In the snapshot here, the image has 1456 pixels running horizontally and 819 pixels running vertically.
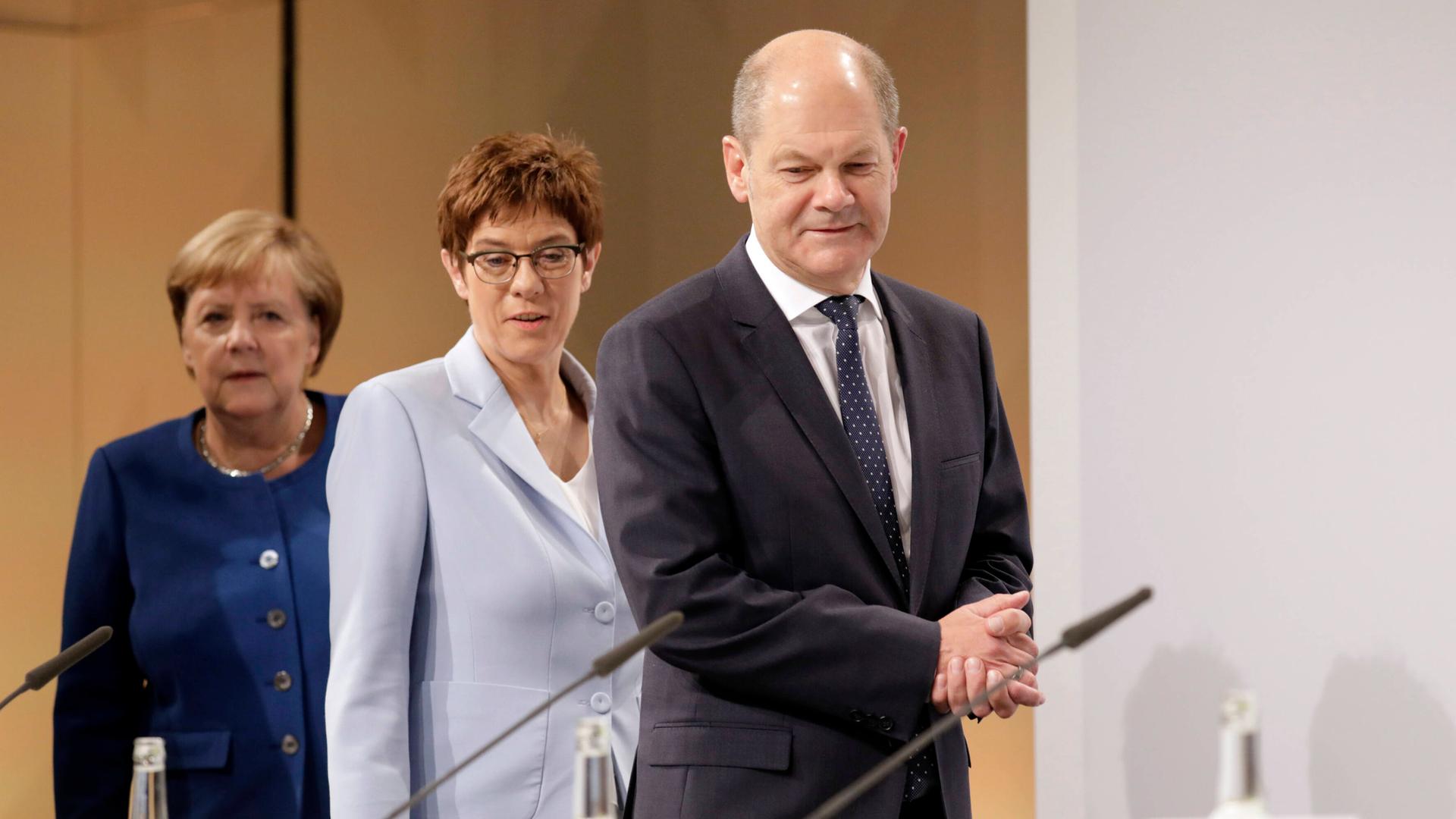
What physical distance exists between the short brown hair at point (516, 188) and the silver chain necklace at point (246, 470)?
1.74 feet

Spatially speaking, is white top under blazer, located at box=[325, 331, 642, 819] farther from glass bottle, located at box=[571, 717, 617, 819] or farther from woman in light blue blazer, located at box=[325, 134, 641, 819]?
glass bottle, located at box=[571, 717, 617, 819]

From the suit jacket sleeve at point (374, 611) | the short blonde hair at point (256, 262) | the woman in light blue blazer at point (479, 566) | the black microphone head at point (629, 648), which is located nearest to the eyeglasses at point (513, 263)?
the woman in light blue blazer at point (479, 566)

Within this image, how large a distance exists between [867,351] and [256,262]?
4.29ft

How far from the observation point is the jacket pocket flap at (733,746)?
66.5 inches

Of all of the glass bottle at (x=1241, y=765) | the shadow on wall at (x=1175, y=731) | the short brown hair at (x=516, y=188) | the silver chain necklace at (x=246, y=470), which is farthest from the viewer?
the shadow on wall at (x=1175, y=731)

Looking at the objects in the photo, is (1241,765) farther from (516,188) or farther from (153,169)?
(153,169)

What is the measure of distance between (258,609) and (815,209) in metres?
1.24

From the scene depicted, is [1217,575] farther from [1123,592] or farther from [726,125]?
[726,125]

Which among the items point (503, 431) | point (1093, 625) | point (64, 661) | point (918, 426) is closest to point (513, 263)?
point (503, 431)

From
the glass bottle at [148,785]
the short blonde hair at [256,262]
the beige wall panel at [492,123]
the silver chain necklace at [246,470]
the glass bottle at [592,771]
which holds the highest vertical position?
the beige wall panel at [492,123]

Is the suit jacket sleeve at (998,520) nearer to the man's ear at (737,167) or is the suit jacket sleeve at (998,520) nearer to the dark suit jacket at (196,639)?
the man's ear at (737,167)

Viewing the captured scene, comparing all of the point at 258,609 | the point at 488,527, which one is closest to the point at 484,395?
the point at 488,527

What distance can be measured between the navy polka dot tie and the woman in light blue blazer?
1.79 feet

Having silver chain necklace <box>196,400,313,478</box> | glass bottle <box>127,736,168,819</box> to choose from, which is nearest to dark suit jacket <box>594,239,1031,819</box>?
glass bottle <box>127,736,168,819</box>
